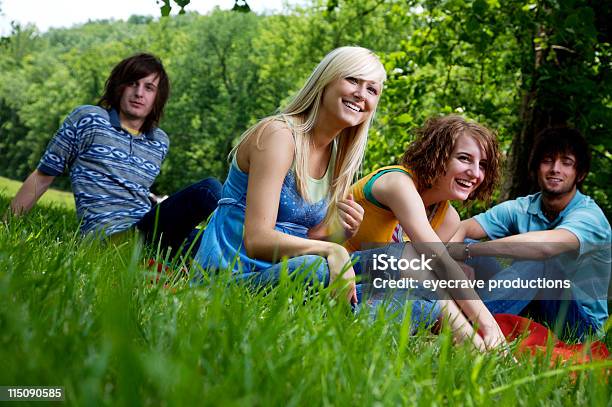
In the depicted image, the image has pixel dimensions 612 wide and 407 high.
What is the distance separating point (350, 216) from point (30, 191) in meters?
2.25

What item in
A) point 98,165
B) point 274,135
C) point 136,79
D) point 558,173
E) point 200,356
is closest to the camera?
point 200,356

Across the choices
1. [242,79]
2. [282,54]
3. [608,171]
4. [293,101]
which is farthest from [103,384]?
[242,79]

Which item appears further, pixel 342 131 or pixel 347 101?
pixel 342 131

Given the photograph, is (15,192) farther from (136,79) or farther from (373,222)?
(373,222)

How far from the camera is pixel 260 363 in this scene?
1.08 m

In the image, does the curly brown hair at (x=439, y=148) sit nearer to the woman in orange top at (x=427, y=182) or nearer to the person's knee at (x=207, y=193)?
the woman in orange top at (x=427, y=182)

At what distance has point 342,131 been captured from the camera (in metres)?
3.45

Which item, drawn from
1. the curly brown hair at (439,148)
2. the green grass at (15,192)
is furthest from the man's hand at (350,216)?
the green grass at (15,192)

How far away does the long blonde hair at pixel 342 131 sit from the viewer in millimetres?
3121

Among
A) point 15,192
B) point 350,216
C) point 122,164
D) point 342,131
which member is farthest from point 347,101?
point 15,192

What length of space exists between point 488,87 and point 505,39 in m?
1.69

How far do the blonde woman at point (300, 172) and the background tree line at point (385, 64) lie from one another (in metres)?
2.16

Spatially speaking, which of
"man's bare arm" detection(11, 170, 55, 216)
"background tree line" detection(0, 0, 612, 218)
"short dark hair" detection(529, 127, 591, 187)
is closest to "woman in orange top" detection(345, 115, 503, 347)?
"short dark hair" detection(529, 127, 591, 187)

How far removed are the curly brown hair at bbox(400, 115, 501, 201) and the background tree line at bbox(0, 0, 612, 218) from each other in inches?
57.8
